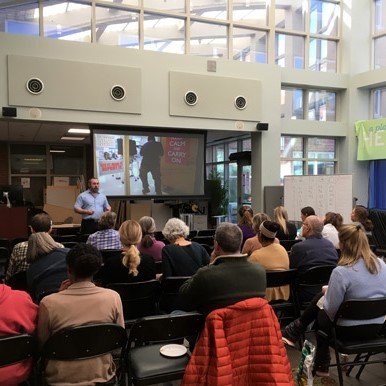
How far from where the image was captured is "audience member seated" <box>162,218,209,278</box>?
313cm

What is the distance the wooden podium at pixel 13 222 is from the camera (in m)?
6.00

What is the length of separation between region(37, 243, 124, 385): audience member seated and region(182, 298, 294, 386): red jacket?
17.6 inches

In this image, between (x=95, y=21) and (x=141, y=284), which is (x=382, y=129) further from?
(x=141, y=284)

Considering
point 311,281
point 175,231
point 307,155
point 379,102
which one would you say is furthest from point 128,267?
point 379,102

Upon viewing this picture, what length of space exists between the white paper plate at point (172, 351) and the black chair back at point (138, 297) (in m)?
0.69

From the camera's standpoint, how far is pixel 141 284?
9.12 ft

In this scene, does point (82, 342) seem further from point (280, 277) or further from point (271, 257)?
point (271, 257)

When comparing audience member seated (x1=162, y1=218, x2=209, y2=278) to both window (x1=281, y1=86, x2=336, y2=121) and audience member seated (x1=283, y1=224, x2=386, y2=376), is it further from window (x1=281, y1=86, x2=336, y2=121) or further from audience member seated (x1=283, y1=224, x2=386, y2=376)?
window (x1=281, y1=86, x2=336, y2=121)

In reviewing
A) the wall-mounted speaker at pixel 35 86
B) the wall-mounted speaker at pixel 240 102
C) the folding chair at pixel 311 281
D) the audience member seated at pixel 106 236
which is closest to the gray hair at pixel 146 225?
the audience member seated at pixel 106 236

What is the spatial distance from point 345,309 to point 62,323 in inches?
63.9

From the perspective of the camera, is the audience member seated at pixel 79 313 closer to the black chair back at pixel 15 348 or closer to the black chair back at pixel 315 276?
the black chair back at pixel 15 348

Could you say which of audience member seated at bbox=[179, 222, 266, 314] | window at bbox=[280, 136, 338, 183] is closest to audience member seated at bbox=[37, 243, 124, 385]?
audience member seated at bbox=[179, 222, 266, 314]

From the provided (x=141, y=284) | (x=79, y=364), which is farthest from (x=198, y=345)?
(x=141, y=284)

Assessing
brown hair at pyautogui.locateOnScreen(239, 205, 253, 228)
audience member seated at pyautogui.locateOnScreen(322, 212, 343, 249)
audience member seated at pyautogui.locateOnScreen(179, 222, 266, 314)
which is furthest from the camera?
brown hair at pyautogui.locateOnScreen(239, 205, 253, 228)
